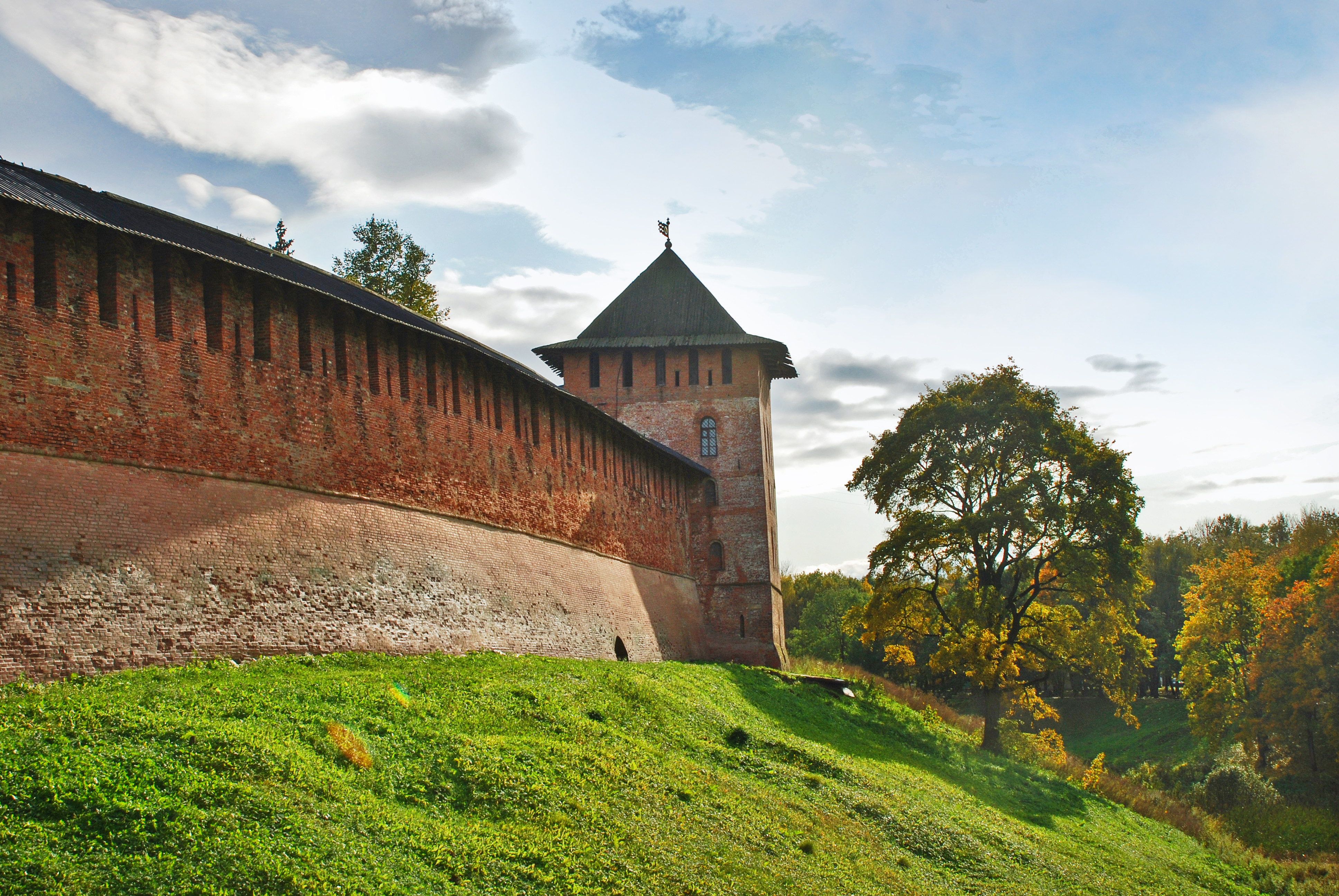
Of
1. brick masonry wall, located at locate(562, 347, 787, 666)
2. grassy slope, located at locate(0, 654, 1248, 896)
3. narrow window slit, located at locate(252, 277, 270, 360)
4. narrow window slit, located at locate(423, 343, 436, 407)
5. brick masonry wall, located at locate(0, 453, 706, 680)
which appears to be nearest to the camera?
grassy slope, located at locate(0, 654, 1248, 896)

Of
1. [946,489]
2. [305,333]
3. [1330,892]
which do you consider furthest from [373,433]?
[1330,892]

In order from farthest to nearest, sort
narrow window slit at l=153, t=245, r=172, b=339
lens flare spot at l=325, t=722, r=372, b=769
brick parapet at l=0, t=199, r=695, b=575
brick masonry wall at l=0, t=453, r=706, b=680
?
narrow window slit at l=153, t=245, r=172, b=339 → brick parapet at l=0, t=199, r=695, b=575 → brick masonry wall at l=0, t=453, r=706, b=680 → lens flare spot at l=325, t=722, r=372, b=769

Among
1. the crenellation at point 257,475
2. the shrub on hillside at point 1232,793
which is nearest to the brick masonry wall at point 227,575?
the crenellation at point 257,475

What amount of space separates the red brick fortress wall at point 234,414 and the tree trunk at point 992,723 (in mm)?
8870

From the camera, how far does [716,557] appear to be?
90.5ft

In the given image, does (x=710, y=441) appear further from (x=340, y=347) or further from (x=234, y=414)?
(x=234, y=414)

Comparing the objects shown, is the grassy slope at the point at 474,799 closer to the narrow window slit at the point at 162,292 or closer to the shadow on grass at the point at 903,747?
the shadow on grass at the point at 903,747

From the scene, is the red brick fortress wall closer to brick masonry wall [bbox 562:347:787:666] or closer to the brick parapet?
the brick parapet

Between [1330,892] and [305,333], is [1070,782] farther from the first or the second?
[305,333]

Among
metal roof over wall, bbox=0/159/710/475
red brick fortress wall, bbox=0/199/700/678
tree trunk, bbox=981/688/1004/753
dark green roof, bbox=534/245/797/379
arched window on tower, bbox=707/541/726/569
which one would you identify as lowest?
tree trunk, bbox=981/688/1004/753

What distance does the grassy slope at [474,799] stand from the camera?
6.34 meters

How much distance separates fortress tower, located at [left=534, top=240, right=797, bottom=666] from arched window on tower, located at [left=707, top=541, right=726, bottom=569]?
26 mm

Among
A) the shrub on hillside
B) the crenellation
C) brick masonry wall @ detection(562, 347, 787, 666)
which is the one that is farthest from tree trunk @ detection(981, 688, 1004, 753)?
the crenellation

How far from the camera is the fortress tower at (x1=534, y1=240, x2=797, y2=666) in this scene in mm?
27359
